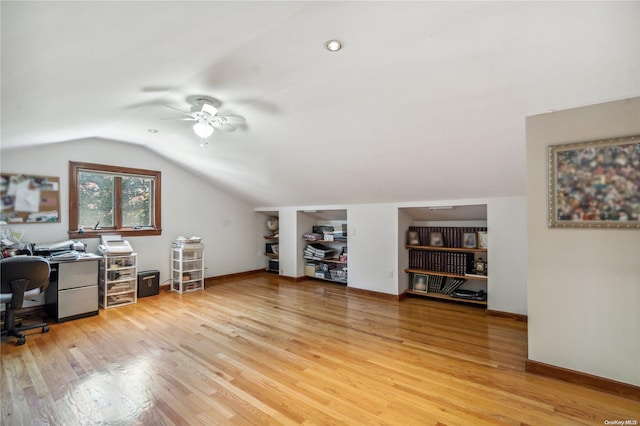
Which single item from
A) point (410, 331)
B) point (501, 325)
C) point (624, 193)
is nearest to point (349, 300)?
point (410, 331)

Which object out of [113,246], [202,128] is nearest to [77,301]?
[113,246]

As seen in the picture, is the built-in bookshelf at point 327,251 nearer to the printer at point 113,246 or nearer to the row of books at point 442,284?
the row of books at point 442,284

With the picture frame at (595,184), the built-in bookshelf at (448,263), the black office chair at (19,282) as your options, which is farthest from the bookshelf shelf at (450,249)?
the black office chair at (19,282)

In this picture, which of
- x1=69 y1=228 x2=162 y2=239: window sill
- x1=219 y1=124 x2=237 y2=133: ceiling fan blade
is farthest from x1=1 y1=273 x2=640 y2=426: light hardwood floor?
x1=219 y1=124 x2=237 y2=133: ceiling fan blade

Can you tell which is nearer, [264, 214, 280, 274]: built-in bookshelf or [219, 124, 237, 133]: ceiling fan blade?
[219, 124, 237, 133]: ceiling fan blade

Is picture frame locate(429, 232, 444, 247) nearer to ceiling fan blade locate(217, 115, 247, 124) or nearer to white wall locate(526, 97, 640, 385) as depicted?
white wall locate(526, 97, 640, 385)

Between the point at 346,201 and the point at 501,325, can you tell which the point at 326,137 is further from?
the point at 501,325

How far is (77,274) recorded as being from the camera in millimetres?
3562

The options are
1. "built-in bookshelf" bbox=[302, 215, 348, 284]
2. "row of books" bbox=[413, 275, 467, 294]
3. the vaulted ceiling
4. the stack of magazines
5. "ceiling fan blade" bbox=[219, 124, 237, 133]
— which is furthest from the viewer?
the stack of magazines

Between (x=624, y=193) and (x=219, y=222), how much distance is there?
5.56m

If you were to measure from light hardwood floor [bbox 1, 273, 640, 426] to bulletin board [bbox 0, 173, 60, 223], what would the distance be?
1633 mm

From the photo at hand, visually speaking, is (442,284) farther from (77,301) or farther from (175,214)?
(77,301)

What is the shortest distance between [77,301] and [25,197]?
373cm

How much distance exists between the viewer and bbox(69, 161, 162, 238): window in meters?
4.05
